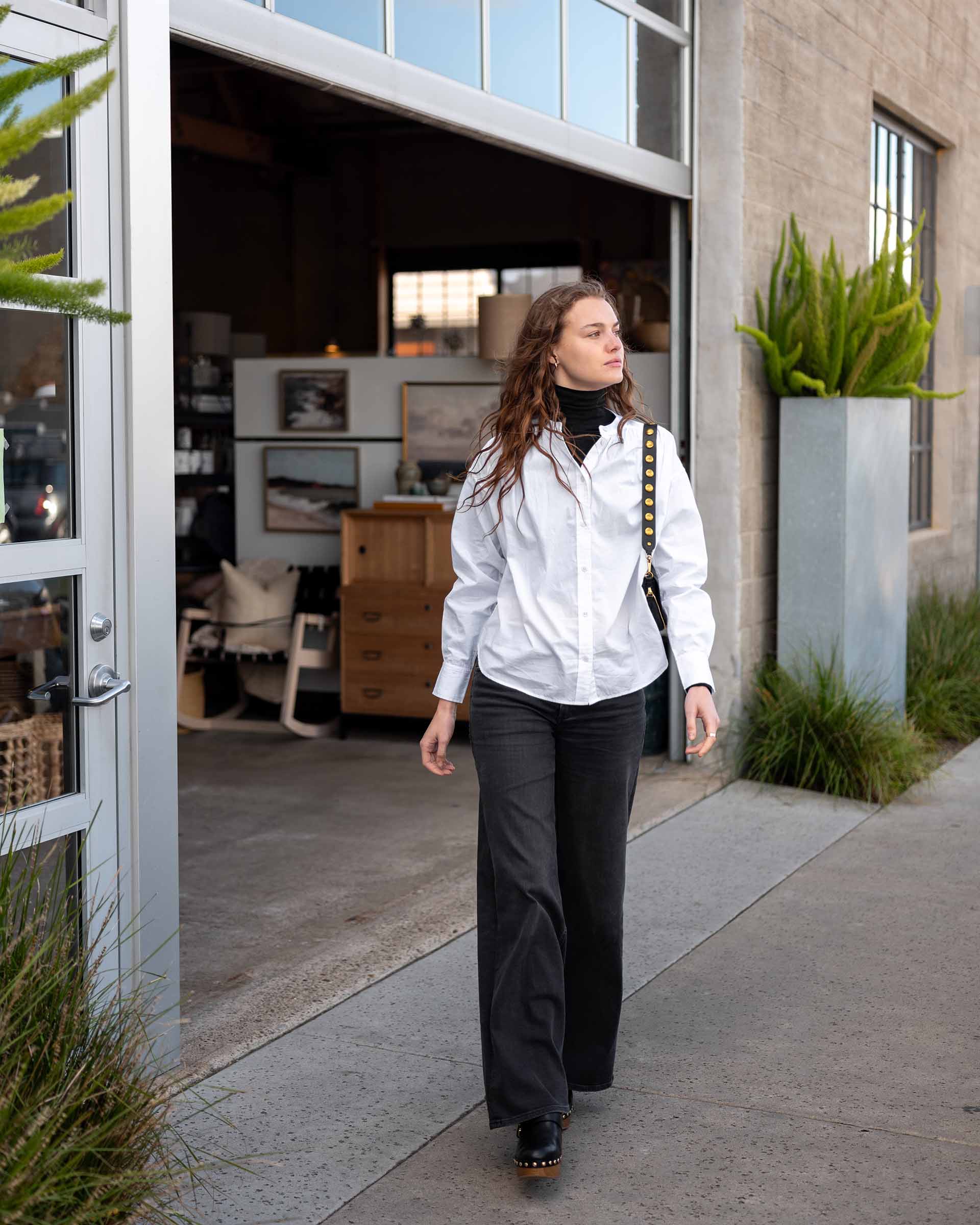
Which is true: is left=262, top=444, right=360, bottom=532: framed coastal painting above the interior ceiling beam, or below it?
below

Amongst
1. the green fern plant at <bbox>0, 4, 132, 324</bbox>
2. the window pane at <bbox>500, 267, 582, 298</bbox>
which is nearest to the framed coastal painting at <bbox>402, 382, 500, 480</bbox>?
the green fern plant at <bbox>0, 4, 132, 324</bbox>

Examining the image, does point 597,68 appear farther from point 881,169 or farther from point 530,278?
point 530,278

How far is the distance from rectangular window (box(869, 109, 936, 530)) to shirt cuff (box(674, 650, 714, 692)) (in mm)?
6224

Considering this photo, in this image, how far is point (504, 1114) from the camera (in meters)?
3.19

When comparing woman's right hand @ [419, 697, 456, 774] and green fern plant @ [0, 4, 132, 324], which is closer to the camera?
green fern plant @ [0, 4, 132, 324]

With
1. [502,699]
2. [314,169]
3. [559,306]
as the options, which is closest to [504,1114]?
[502,699]

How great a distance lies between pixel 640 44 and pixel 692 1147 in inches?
192

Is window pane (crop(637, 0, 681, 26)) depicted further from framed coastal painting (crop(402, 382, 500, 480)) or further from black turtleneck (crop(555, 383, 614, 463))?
black turtleneck (crop(555, 383, 614, 463))

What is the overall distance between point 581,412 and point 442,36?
7.51 ft

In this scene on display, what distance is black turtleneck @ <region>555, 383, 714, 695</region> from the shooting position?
334 centimetres

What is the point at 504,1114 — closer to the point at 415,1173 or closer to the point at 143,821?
the point at 415,1173

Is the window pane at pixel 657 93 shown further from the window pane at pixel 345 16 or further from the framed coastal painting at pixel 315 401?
the framed coastal painting at pixel 315 401

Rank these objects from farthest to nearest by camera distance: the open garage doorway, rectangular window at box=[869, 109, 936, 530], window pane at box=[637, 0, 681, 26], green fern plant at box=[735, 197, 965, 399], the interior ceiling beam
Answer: the interior ceiling beam, rectangular window at box=[869, 109, 936, 530], green fern plant at box=[735, 197, 965, 399], window pane at box=[637, 0, 681, 26], the open garage doorway

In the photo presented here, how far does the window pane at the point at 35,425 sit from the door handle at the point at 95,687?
322 millimetres
